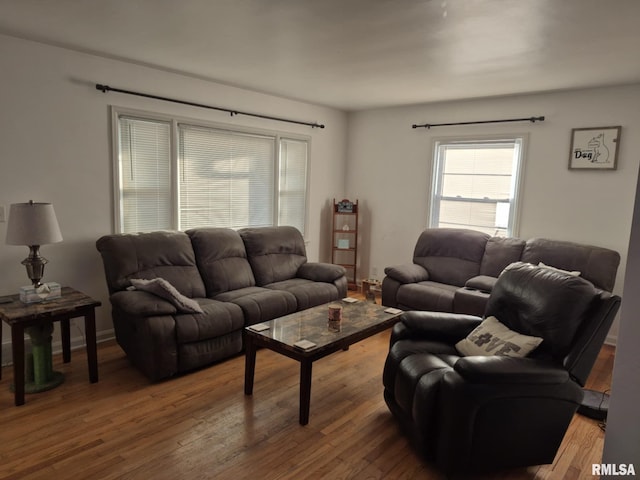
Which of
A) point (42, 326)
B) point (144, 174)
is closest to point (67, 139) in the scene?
point (144, 174)

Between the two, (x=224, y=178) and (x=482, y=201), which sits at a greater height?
(x=224, y=178)

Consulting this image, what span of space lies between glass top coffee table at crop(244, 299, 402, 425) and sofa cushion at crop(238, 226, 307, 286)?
1.11 metres

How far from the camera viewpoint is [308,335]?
2.82m

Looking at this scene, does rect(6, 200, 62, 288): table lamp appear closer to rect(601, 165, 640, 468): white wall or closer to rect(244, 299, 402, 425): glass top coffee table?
rect(244, 299, 402, 425): glass top coffee table

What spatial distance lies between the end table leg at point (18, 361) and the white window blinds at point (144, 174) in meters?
1.34

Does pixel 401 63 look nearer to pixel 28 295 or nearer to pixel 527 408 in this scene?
pixel 527 408

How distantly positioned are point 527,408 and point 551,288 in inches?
26.3

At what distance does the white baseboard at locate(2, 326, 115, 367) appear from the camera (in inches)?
129

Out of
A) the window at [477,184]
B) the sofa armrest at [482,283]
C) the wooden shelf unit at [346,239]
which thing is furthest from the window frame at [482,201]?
the wooden shelf unit at [346,239]

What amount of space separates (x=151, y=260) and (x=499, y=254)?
132 inches

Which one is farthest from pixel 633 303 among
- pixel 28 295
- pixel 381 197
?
pixel 381 197

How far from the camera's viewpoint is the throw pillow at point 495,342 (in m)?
2.29

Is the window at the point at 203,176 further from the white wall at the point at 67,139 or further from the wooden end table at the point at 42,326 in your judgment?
the wooden end table at the point at 42,326

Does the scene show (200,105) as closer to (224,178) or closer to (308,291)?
(224,178)
